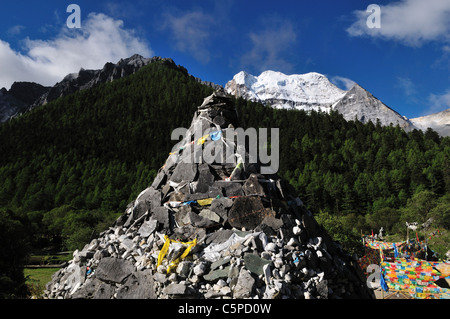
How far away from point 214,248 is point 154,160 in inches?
3422

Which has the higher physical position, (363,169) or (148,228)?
(363,169)

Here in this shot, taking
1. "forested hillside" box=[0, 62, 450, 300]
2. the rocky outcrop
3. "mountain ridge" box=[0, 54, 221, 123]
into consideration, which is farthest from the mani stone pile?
the rocky outcrop

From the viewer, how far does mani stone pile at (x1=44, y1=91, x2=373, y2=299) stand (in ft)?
15.4

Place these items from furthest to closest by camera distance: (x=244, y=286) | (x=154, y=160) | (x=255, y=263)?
1. (x=154, y=160)
2. (x=255, y=263)
3. (x=244, y=286)

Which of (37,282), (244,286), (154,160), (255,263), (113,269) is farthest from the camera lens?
(154,160)

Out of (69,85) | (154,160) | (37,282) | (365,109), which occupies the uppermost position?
(365,109)

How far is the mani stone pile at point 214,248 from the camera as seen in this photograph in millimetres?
4699

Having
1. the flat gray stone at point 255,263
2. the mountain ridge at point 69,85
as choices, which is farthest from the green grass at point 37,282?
the mountain ridge at point 69,85

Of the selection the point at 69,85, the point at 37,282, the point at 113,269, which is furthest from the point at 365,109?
the point at 113,269

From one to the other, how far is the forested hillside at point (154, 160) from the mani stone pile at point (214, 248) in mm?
27546

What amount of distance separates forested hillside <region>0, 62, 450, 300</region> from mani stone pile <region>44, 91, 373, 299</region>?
27.5m

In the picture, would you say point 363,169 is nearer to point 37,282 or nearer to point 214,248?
point 37,282

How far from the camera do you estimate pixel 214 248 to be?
17.5ft

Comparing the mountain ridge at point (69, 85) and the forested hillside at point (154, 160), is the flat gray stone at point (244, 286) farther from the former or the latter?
the mountain ridge at point (69, 85)
